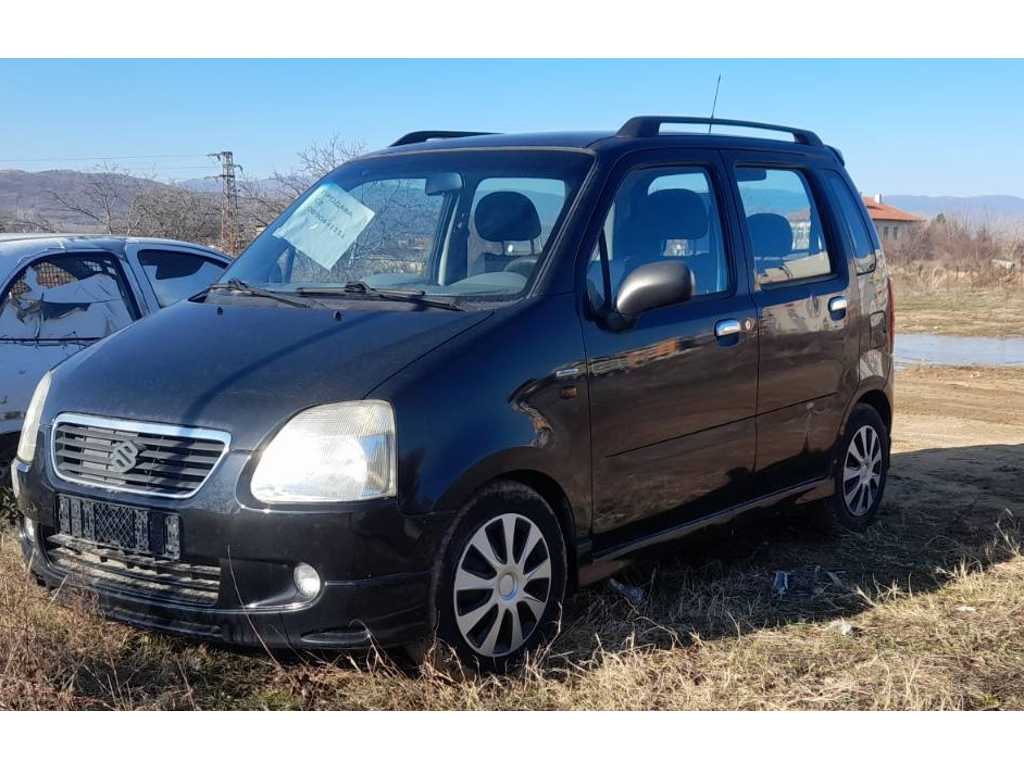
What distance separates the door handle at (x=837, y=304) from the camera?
5.95 meters

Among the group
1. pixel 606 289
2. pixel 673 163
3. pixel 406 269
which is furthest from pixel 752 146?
pixel 406 269

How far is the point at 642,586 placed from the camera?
531 cm

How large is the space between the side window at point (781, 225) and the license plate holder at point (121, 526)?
302cm

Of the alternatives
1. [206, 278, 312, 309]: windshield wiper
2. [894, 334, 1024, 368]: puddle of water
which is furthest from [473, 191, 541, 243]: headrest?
[894, 334, 1024, 368]: puddle of water

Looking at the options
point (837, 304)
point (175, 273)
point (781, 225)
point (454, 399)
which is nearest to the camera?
point (454, 399)

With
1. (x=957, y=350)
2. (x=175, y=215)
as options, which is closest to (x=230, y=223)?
(x=175, y=215)

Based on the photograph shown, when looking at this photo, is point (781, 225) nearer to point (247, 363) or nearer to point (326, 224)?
point (326, 224)

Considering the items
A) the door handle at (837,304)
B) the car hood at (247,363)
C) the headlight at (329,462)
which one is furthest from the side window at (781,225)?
the headlight at (329,462)

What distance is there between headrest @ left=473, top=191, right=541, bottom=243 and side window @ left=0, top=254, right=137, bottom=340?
2.78 metres

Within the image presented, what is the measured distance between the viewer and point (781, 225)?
5.80 meters

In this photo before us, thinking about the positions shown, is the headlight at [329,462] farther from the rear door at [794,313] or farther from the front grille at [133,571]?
the rear door at [794,313]

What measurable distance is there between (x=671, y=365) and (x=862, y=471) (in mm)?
2203

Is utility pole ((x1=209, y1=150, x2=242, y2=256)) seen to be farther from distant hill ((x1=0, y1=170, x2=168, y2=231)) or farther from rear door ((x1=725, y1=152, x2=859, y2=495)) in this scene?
rear door ((x1=725, y1=152, x2=859, y2=495))

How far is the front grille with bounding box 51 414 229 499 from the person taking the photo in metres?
3.75
